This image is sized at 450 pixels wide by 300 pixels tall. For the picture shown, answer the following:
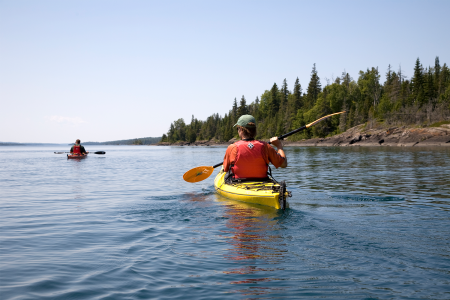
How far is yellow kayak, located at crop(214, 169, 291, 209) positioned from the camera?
25.4 feet

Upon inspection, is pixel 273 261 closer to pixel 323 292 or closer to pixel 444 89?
pixel 323 292

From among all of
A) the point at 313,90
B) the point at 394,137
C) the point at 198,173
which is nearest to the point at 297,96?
the point at 313,90

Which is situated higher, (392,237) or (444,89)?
(444,89)

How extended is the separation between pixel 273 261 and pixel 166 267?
4.62ft

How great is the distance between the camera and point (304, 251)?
5.02m

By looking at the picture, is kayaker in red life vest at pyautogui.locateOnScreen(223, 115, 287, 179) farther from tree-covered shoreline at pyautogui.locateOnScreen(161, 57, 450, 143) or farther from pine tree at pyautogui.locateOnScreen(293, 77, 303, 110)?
pine tree at pyautogui.locateOnScreen(293, 77, 303, 110)

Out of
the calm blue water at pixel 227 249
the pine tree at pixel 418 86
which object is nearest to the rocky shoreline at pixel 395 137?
the pine tree at pixel 418 86

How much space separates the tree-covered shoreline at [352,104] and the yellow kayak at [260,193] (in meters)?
71.8

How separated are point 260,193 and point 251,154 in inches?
39.7

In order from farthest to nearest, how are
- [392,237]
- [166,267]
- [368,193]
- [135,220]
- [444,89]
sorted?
[444,89], [368,193], [135,220], [392,237], [166,267]

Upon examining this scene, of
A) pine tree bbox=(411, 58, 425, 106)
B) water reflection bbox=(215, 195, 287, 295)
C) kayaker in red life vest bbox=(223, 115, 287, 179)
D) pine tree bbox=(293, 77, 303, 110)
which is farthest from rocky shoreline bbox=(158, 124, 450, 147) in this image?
water reflection bbox=(215, 195, 287, 295)

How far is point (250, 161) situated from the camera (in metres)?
8.68

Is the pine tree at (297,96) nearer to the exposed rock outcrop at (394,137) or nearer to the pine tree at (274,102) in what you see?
the pine tree at (274,102)

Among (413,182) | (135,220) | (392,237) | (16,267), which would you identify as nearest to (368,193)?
(413,182)
